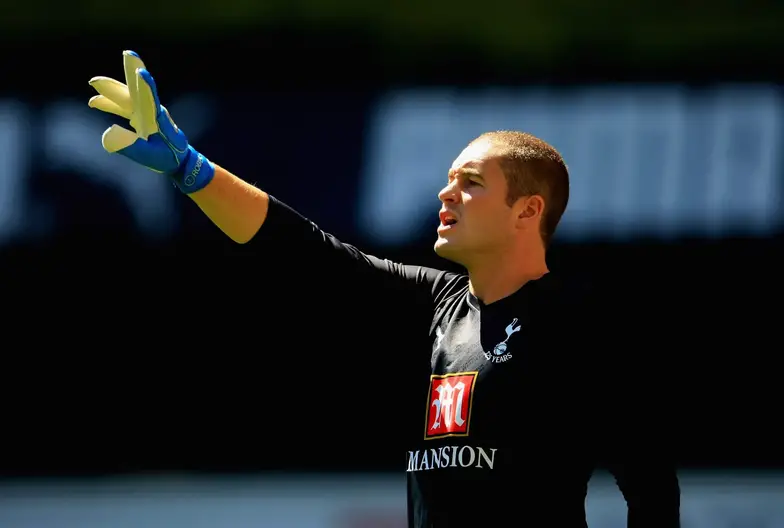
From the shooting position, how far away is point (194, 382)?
353 inches

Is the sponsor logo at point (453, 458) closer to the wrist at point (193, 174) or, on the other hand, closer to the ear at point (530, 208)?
the ear at point (530, 208)

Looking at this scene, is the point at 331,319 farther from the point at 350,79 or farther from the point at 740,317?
the point at 740,317

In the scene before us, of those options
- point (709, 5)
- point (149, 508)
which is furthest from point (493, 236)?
point (709, 5)

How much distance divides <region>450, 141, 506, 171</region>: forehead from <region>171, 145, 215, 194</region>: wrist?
2.08 ft

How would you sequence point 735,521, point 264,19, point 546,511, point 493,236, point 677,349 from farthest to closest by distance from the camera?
point 264,19, point 677,349, point 735,521, point 493,236, point 546,511

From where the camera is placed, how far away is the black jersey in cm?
262

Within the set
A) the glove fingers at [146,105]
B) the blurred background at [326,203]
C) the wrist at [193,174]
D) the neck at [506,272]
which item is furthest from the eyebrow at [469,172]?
the blurred background at [326,203]

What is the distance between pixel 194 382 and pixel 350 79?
265cm

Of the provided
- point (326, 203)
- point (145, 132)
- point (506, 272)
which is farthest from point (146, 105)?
point (326, 203)

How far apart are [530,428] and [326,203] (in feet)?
20.6

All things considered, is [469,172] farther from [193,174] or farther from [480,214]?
[193,174]

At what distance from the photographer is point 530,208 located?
3.00m

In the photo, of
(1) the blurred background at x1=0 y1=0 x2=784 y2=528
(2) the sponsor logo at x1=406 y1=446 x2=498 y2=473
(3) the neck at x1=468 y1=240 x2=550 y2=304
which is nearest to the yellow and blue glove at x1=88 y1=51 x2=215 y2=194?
(3) the neck at x1=468 y1=240 x2=550 y2=304

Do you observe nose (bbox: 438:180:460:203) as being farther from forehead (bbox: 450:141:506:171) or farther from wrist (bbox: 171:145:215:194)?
wrist (bbox: 171:145:215:194)
